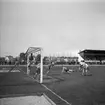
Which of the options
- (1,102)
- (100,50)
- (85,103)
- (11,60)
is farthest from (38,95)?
(100,50)

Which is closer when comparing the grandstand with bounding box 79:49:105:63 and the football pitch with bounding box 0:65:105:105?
the football pitch with bounding box 0:65:105:105

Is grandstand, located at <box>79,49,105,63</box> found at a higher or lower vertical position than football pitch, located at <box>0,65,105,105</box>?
higher

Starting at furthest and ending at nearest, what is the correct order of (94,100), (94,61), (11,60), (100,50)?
(100,50) → (94,61) → (11,60) → (94,100)

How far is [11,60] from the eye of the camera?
45.1 m

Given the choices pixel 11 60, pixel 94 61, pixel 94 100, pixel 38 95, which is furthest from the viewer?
pixel 94 61

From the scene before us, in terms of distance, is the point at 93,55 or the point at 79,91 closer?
the point at 79,91

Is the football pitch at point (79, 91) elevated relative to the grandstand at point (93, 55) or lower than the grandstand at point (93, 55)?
lower

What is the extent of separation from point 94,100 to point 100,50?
61387mm

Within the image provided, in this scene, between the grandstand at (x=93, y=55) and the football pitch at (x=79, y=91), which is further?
the grandstand at (x=93, y=55)

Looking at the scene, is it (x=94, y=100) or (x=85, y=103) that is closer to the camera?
(x=85, y=103)

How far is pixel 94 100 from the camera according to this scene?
6.18m

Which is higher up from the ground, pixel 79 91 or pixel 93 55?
pixel 93 55

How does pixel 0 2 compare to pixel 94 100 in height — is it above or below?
above

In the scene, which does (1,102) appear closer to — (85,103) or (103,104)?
(85,103)
